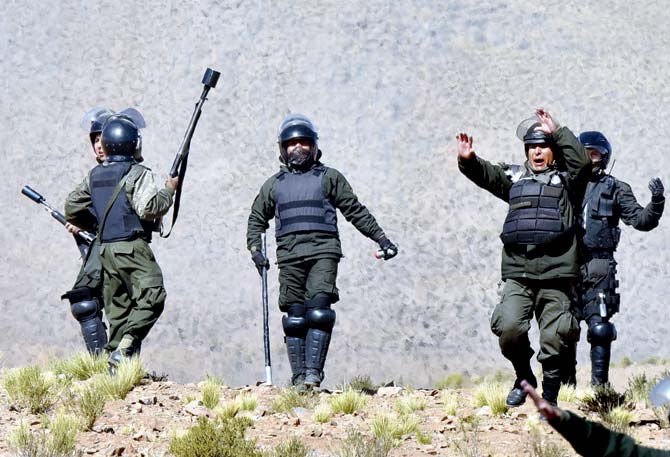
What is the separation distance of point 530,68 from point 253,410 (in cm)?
2586

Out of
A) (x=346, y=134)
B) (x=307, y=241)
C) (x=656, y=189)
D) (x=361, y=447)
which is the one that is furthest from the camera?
(x=346, y=134)

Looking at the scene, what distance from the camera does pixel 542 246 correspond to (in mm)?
9727

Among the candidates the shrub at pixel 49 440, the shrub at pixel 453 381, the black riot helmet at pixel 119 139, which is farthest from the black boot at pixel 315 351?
the shrub at pixel 453 381

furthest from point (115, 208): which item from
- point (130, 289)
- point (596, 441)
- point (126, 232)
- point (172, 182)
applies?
point (596, 441)

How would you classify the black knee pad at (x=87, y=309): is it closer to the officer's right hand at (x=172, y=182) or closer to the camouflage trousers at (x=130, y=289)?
the camouflage trousers at (x=130, y=289)

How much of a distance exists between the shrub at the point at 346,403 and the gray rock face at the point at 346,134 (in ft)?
55.4

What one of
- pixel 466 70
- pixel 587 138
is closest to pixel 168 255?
pixel 466 70

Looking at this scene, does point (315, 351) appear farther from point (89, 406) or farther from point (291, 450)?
point (291, 450)

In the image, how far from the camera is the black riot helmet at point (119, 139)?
1137cm

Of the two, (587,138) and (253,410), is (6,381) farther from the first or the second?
(587,138)

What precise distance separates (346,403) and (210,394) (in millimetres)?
1149

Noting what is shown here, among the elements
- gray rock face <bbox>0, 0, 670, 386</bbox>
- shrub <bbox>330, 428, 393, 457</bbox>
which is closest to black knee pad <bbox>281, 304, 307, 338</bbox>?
shrub <bbox>330, 428, 393, 457</bbox>

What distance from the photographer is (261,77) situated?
34.6 m

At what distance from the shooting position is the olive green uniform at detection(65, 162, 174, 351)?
1111 centimetres
